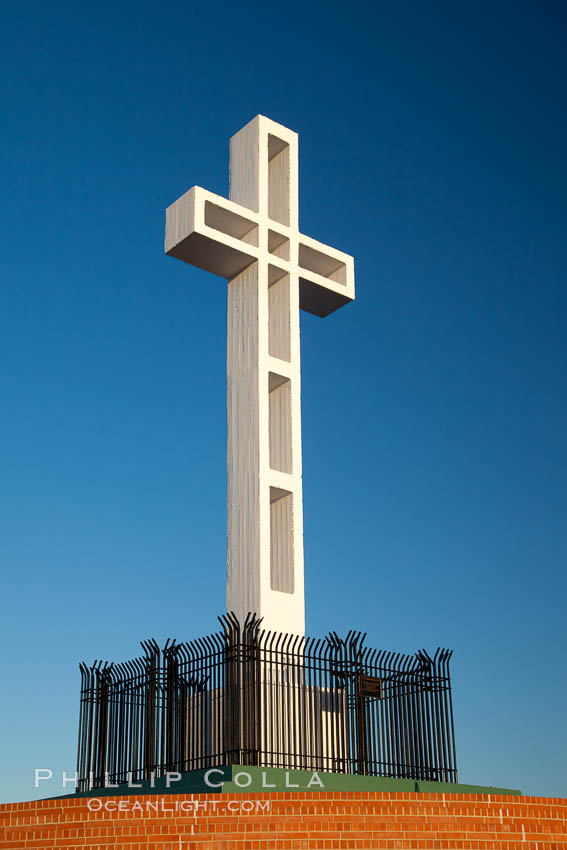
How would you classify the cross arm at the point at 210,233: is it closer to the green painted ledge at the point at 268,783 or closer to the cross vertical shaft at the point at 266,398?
the cross vertical shaft at the point at 266,398

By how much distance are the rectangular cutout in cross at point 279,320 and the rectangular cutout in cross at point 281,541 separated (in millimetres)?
2351

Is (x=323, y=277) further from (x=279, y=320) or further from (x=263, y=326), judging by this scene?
(x=263, y=326)

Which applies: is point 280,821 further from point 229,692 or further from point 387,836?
point 229,692

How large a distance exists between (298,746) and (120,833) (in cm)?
355

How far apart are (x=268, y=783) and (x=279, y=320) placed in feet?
26.4

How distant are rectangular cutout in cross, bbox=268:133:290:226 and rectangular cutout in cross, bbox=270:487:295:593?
4.94 metres

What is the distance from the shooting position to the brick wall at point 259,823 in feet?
32.6

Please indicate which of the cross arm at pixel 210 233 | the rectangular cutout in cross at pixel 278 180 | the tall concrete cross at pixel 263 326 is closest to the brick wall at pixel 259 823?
the tall concrete cross at pixel 263 326

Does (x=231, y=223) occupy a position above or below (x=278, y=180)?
below

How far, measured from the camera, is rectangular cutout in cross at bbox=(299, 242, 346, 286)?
18.2 meters

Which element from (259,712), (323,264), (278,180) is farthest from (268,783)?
(278,180)

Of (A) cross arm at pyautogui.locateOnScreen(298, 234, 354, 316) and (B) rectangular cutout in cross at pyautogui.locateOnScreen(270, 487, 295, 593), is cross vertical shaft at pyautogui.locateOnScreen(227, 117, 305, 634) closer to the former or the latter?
(B) rectangular cutout in cross at pyautogui.locateOnScreen(270, 487, 295, 593)

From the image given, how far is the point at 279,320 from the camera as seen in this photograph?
17.2 m

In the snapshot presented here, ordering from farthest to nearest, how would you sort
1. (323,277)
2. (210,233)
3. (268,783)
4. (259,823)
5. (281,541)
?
(323,277) → (210,233) → (281,541) → (268,783) → (259,823)
